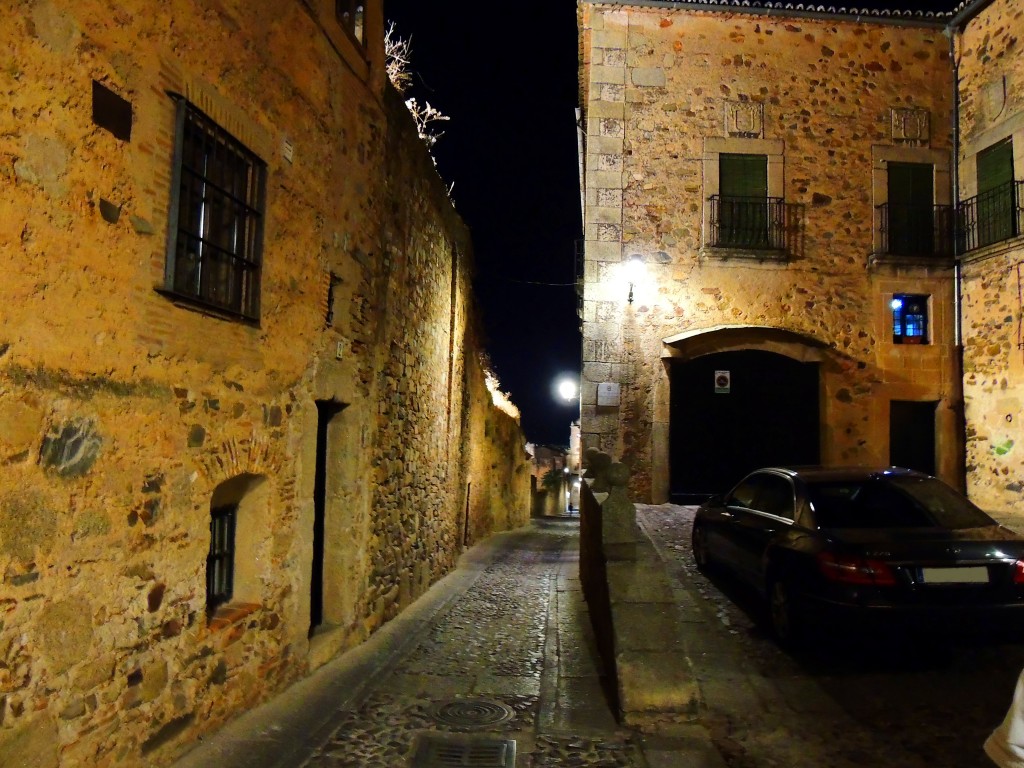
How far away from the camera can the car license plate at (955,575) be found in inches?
195

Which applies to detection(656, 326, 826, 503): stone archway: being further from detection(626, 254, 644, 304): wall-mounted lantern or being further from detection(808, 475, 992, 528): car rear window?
detection(808, 475, 992, 528): car rear window

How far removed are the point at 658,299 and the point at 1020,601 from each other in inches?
327

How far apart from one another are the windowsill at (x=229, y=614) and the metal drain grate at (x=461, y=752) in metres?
1.40

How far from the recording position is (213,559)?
4.96 m

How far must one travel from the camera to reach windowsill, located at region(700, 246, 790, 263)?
41.3 feet

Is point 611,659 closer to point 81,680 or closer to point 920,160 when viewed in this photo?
point 81,680

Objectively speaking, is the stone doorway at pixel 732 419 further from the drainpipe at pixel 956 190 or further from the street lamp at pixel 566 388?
the street lamp at pixel 566 388

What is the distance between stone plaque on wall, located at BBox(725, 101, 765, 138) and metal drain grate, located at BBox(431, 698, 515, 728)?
35.6 feet

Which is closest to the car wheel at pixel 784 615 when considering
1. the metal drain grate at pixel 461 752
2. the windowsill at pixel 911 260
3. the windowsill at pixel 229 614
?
the metal drain grate at pixel 461 752

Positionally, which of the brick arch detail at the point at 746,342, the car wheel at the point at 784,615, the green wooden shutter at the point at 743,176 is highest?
the green wooden shutter at the point at 743,176

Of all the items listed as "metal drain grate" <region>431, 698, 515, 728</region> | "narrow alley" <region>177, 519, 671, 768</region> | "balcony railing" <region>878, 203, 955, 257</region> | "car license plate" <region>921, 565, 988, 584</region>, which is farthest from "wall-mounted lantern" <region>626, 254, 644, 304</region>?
"metal drain grate" <region>431, 698, 515, 728</region>

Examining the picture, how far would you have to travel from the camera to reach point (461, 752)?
14.5 ft

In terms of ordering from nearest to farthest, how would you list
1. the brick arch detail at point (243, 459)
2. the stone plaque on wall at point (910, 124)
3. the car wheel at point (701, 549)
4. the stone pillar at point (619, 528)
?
the brick arch detail at point (243, 459) → the stone pillar at point (619, 528) → the car wheel at point (701, 549) → the stone plaque on wall at point (910, 124)

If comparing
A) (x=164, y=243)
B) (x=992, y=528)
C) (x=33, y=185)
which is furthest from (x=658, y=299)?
(x=33, y=185)
